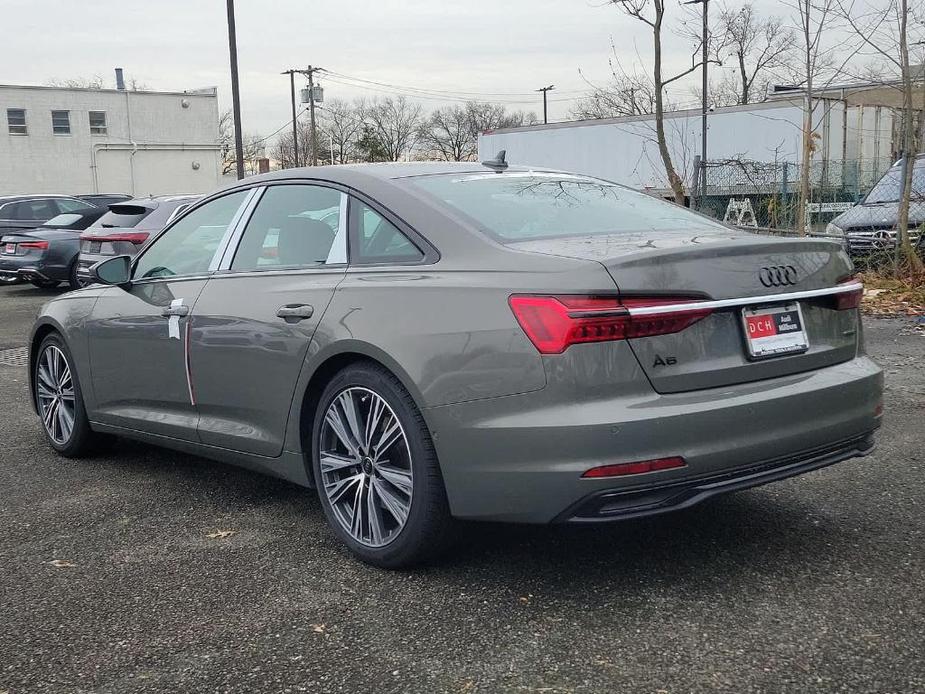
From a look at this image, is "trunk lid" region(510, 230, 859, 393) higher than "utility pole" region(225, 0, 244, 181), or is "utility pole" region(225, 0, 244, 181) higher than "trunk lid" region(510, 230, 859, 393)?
"utility pole" region(225, 0, 244, 181)

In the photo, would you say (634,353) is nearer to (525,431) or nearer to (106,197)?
(525,431)

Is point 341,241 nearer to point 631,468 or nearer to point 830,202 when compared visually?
point 631,468

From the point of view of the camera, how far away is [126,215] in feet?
46.6

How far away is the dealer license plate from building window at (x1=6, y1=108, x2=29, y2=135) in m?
49.6

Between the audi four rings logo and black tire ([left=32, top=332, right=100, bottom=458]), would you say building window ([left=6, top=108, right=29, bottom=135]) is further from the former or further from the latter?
the audi four rings logo

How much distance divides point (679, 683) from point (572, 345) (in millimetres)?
1005

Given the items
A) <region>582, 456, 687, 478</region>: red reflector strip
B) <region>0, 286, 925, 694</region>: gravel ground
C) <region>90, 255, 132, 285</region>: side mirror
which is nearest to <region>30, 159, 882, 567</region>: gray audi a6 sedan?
<region>582, 456, 687, 478</region>: red reflector strip

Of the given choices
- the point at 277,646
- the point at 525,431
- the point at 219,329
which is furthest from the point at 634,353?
the point at 219,329

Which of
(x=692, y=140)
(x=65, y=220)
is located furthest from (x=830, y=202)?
(x=65, y=220)

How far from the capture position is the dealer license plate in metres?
3.37

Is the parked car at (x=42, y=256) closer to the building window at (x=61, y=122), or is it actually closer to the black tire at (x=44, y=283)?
the black tire at (x=44, y=283)

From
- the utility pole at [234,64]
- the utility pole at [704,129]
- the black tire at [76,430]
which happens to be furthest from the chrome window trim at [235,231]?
the utility pole at [234,64]

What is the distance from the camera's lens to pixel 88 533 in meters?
4.31

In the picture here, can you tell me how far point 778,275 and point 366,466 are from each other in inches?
62.1
